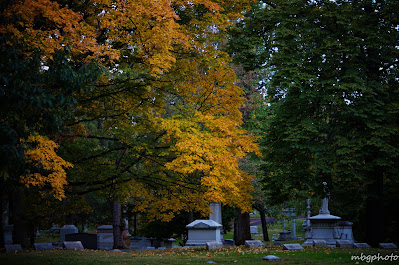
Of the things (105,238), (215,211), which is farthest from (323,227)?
(105,238)

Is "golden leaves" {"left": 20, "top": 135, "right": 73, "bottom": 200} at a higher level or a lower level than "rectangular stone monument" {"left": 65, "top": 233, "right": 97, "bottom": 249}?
higher

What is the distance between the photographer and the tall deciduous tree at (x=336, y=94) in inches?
554

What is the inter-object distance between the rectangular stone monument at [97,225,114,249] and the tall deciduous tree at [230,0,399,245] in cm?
1384

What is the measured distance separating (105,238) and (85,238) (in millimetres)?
1677

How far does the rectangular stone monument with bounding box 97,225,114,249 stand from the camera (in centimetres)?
2562

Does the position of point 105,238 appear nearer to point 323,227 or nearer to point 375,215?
point 323,227

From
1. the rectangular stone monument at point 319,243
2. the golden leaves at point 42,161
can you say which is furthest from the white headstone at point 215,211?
the golden leaves at point 42,161

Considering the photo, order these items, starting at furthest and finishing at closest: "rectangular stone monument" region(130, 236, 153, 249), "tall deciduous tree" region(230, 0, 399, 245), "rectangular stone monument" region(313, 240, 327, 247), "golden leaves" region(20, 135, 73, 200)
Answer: "rectangular stone monument" region(130, 236, 153, 249), "rectangular stone monument" region(313, 240, 327, 247), "tall deciduous tree" region(230, 0, 399, 245), "golden leaves" region(20, 135, 73, 200)

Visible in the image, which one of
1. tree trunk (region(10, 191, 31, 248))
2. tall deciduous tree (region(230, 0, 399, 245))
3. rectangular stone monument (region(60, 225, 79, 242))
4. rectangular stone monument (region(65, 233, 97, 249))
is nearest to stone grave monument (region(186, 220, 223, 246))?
tall deciduous tree (region(230, 0, 399, 245))

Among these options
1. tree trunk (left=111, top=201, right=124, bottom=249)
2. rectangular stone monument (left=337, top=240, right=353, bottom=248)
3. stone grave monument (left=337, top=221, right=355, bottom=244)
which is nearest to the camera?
rectangular stone monument (left=337, top=240, right=353, bottom=248)

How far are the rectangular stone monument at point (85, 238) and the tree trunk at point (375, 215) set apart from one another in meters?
16.3

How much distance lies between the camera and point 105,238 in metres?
26.2

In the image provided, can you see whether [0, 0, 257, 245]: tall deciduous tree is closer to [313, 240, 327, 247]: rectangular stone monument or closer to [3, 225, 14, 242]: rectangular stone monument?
[313, 240, 327, 247]: rectangular stone monument

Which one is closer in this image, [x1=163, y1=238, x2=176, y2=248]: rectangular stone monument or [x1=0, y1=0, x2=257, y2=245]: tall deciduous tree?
[x1=0, y1=0, x2=257, y2=245]: tall deciduous tree
